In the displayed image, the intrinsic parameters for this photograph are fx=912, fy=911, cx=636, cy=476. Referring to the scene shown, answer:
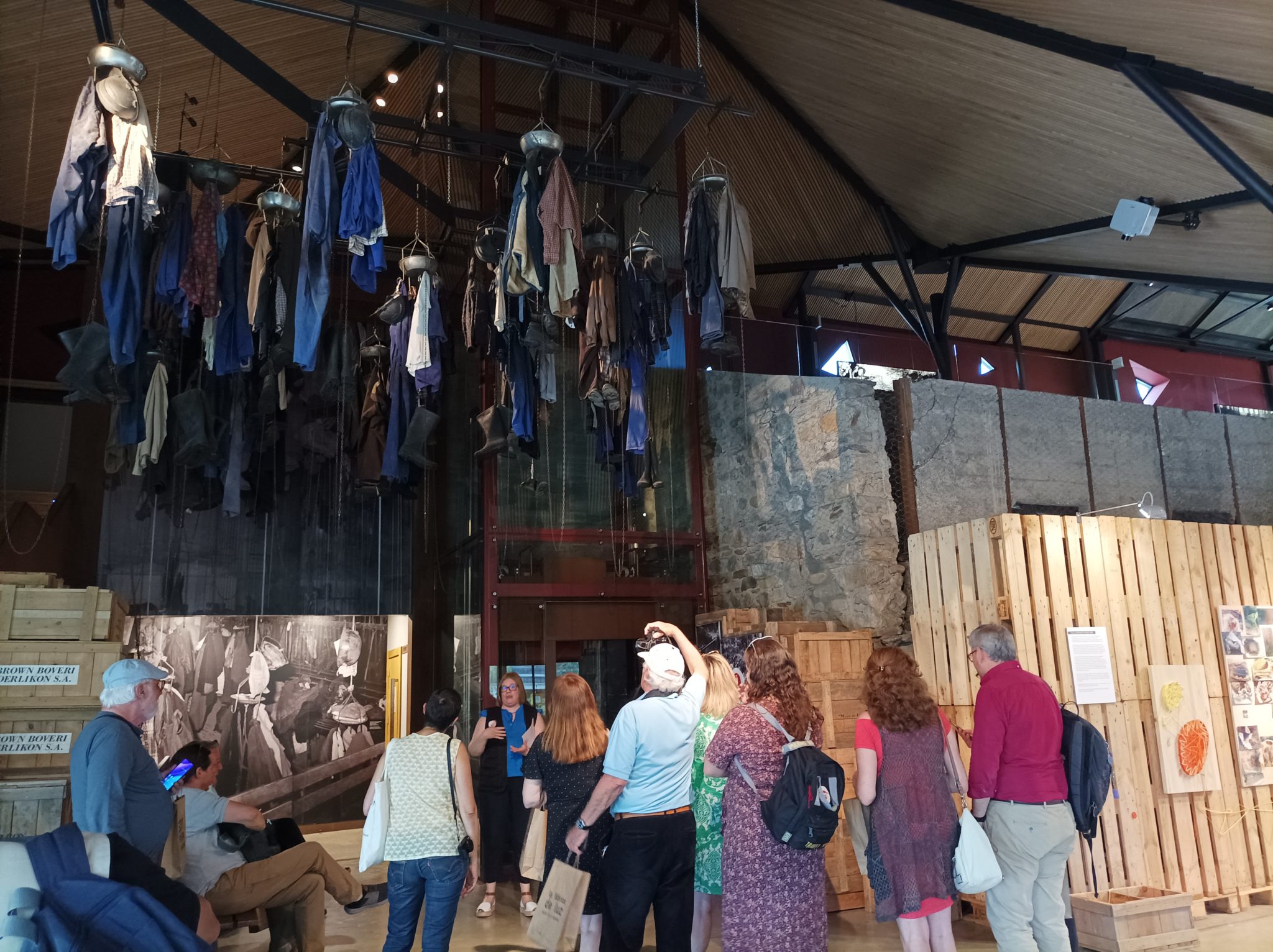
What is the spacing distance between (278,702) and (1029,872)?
8.23m

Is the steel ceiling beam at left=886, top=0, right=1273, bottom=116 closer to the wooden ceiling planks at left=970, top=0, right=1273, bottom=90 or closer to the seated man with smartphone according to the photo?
the wooden ceiling planks at left=970, top=0, right=1273, bottom=90

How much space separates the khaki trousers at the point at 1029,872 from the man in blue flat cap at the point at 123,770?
146 inches

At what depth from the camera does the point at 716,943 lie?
232 inches

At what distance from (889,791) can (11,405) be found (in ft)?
35.8

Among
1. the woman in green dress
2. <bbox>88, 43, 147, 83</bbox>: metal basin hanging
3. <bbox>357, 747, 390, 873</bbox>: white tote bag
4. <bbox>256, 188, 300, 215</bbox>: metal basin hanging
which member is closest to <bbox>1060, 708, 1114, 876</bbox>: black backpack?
the woman in green dress

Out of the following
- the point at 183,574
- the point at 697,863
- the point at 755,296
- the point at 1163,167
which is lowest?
the point at 697,863

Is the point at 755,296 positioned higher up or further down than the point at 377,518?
higher up

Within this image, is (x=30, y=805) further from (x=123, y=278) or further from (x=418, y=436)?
(x=418, y=436)

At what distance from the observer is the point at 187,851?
15.5 ft

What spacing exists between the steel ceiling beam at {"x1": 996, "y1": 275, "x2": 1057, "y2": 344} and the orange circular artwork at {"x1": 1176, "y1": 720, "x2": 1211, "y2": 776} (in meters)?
11.2

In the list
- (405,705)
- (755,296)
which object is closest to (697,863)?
(405,705)

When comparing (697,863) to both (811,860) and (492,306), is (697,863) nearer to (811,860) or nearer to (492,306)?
(811,860)

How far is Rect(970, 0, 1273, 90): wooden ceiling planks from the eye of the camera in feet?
18.6

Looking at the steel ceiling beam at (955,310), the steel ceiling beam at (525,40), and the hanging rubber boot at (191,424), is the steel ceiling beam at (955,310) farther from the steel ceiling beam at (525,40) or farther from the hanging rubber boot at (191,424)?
the hanging rubber boot at (191,424)
